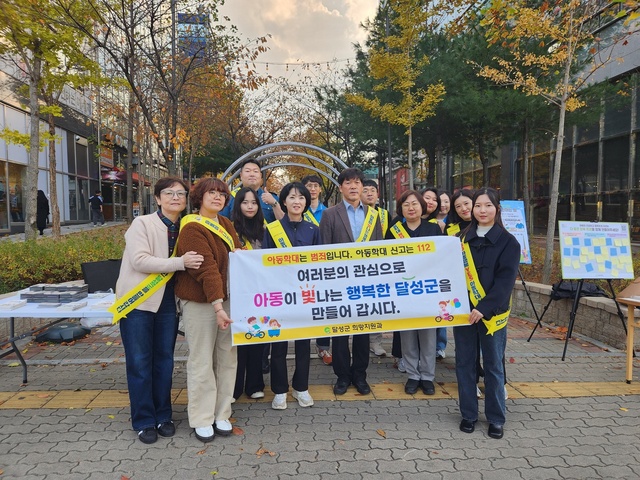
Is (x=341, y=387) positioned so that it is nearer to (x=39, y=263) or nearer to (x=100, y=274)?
(x=100, y=274)

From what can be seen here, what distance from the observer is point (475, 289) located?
130 inches

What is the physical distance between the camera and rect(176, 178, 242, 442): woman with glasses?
9.76 feet

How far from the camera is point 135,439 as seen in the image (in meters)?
3.14

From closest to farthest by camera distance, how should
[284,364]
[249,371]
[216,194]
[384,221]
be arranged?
[216,194] → [284,364] → [249,371] → [384,221]

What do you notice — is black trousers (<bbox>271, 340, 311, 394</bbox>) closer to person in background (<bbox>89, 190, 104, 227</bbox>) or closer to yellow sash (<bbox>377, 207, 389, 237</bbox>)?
yellow sash (<bbox>377, 207, 389, 237</bbox>)

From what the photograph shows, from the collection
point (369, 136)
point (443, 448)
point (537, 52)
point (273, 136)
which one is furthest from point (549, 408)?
point (273, 136)

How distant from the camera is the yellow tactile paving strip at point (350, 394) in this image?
3.72m

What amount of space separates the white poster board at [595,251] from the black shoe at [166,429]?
426cm

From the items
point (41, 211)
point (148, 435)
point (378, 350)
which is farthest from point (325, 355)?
point (41, 211)

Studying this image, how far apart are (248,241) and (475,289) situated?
1967mm

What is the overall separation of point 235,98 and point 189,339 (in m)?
10.8

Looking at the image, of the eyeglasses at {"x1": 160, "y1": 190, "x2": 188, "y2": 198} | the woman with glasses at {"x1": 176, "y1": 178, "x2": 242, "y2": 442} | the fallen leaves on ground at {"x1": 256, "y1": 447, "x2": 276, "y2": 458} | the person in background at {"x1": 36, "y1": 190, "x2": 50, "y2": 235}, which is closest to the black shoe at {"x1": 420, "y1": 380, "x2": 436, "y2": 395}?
the fallen leaves on ground at {"x1": 256, "y1": 447, "x2": 276, "y2": 458}

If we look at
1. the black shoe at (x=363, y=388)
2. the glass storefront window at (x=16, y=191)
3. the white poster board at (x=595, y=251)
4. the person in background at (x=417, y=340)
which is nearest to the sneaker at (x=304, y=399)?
the black shoe at (x=363, y=388)

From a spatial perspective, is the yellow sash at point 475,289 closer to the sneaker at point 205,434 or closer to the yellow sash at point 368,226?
the yellow sash at point 368,226
